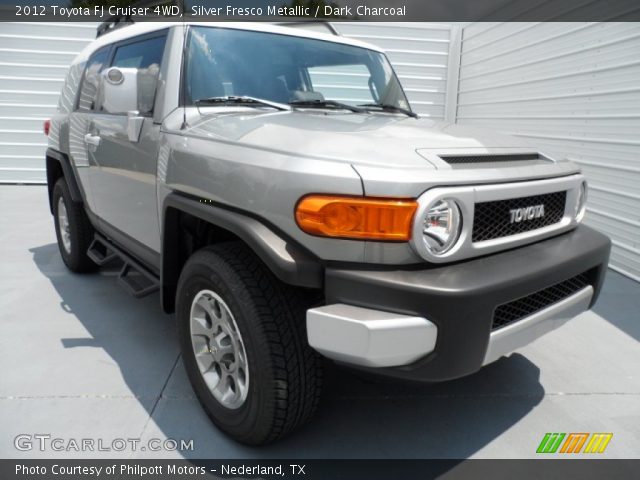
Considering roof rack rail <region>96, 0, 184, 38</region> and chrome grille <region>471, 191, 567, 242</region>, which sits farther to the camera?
roof rack rail <region>96, 0, 184, 38</region>

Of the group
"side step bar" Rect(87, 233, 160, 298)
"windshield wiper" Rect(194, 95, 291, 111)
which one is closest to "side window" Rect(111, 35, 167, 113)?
"windshield wiper" Rect(194, 95, 291, 111)

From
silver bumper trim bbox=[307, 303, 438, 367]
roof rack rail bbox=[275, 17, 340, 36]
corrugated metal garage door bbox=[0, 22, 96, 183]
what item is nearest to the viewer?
silver bumper trim bbox=[307, 303, 438, 367]

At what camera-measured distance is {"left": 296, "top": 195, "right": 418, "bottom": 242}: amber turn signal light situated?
1.68 m

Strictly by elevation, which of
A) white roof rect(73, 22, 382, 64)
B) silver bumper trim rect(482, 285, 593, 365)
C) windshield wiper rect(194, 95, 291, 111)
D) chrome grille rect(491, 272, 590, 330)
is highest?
white roof rect(73, 22, 382, 64)

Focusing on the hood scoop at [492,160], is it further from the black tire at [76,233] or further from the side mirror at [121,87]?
the black tire at [76,233]

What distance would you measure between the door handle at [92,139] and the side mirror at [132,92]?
71 centimetres

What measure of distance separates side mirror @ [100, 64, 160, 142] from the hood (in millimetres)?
450

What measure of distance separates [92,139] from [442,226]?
2.72 metres

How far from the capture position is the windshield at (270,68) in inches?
101

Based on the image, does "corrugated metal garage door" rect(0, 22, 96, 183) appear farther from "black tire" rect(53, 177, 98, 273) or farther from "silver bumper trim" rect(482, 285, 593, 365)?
Result: "silver bumper trim" rect(482, 285, 593, 365)

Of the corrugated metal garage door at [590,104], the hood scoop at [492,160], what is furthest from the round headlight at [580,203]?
the corrugated metal garage door at [590,104]

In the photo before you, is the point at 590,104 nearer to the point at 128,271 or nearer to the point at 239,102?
the point at 239,102

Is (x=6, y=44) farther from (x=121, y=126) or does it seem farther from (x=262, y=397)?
(x=262, y=397)

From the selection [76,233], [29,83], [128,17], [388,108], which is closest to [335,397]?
[388,108]
